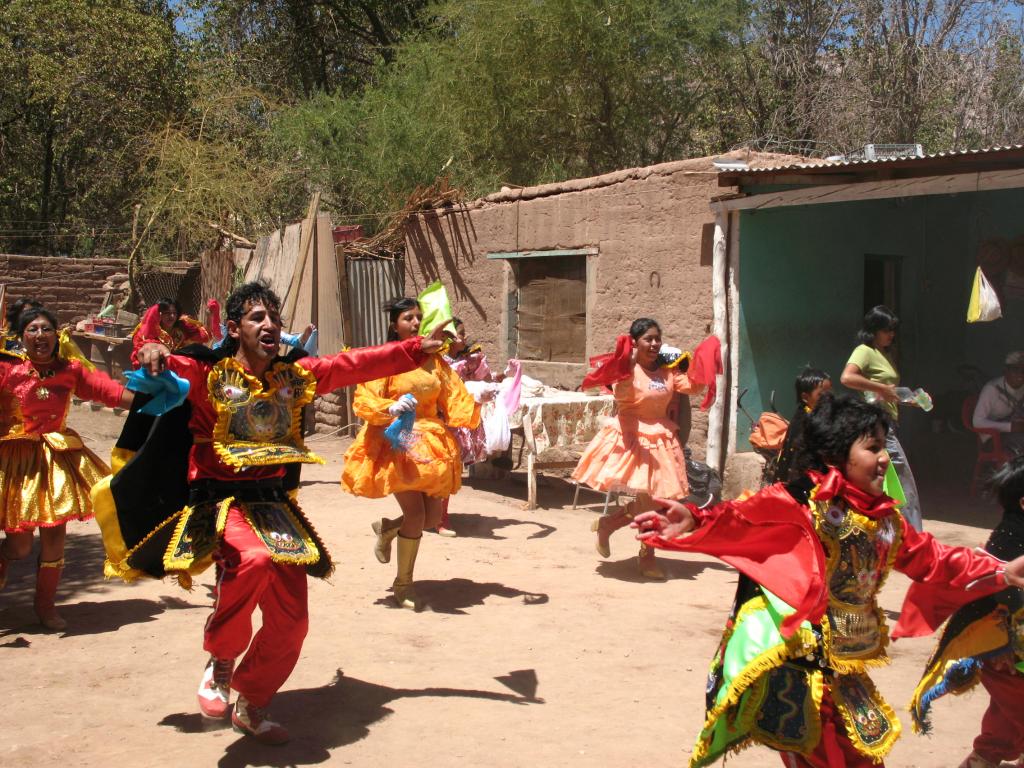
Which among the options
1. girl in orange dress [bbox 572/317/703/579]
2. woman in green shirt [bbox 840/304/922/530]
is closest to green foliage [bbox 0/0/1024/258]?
girl in orange dress [bbox 572/317/703/579]

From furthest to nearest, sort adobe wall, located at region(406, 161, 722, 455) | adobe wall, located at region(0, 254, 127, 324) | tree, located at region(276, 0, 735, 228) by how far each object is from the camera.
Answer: adobe wall, located at region(0, 254, 127, 324)
tree, located at region(276, 0, 735, 228)
adobe wall, located at region(406, 161, 722, 455)

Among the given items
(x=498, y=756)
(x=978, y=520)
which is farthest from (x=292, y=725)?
(x=978, y=520)

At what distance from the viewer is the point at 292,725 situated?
4516 mm

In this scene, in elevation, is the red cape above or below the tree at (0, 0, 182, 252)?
below

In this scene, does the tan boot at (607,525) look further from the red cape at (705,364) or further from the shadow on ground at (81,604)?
the shadow on ground at (81,604)

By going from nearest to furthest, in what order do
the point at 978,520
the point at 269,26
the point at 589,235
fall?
the point at 978,520 → the point at 589,235 → the point at 269,26

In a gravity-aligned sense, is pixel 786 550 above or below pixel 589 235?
below

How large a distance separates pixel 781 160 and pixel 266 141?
45.2 ft

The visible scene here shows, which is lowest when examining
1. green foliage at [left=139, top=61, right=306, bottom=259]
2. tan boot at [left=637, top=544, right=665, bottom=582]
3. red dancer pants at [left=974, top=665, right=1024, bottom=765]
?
tan boot at [left=637, top=544, right=665, bottom=582]

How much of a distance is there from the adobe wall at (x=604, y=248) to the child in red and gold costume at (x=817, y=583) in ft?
20.9

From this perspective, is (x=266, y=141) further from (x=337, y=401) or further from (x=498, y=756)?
(x=498, y=756)

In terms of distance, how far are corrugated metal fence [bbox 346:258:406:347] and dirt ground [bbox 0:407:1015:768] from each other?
6078 mm

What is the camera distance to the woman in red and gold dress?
5840mm

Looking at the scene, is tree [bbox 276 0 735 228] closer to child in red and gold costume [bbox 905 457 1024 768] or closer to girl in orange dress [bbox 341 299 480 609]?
girl in orange dress [bbox 341 299 480 609]
